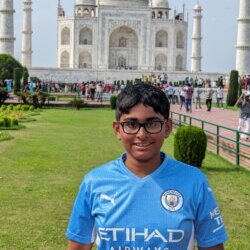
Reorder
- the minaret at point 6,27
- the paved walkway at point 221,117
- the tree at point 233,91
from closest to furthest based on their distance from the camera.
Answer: the paved walkway at point 221,117
the tree at point 233,91
the minaret at point 6,27

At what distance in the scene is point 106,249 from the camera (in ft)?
6.98

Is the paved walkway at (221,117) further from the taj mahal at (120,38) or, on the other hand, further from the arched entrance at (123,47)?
the arched entrance at (123,47)

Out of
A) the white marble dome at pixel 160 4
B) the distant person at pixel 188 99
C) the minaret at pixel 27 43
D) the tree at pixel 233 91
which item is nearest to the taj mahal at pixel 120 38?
the minaret at pixel 27 43

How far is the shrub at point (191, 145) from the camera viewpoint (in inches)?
345

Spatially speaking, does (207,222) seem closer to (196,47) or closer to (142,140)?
(142,140)

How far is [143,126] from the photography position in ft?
7.16

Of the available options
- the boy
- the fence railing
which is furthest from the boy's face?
the fence railing

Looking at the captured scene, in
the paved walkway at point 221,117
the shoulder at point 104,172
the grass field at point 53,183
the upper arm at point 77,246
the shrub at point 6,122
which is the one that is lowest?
the paved walkway at point 221,117

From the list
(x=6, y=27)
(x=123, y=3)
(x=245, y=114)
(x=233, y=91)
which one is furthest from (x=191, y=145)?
(x=123, y=3)

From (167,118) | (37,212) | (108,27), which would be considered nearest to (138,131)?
(167,118)

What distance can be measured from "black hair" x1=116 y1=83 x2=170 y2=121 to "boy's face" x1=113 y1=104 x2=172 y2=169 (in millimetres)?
14

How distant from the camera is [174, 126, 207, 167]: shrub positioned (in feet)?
28.7

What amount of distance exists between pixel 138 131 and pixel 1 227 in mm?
3147

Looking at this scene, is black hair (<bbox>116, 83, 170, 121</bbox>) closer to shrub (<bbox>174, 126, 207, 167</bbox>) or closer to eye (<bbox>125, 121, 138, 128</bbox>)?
eye (<bbox>125, 121, 138, 128</bbox>)
